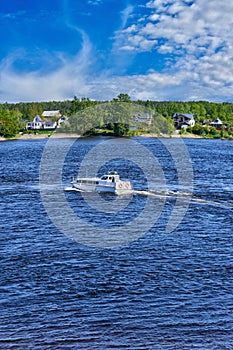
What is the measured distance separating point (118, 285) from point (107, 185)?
1235 inches

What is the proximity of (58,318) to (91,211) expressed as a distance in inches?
975

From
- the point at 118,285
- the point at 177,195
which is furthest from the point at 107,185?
the point at 118,285

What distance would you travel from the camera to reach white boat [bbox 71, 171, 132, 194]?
58375 millimetres

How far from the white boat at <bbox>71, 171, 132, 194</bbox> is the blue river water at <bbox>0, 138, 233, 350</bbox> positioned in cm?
1036

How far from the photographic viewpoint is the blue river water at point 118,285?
22188 millimetres

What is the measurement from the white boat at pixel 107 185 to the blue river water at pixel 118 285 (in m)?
10.4

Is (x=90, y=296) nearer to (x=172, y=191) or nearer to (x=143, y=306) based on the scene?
(x=143, y=306)

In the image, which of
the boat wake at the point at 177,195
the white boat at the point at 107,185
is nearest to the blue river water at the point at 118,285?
the boat wake at the point at 177,195

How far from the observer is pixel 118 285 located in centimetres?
2839

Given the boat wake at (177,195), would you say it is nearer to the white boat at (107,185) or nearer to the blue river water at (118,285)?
the white boat at (107,185)

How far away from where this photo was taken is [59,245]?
119 ft

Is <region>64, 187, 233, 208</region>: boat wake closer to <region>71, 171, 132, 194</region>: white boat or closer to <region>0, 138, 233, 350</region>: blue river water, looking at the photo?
<region>71, 171, 132, 194</region>: white boat

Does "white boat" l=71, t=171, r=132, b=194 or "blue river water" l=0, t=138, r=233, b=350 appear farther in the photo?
"white boat" l=71, t=171, r=132, b=194

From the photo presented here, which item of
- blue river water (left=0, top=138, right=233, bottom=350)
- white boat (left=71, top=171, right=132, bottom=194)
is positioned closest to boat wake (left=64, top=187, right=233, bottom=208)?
white boat (left=71, top=171, right=132, bottom=194)
